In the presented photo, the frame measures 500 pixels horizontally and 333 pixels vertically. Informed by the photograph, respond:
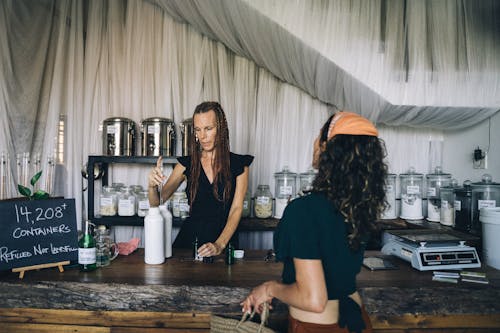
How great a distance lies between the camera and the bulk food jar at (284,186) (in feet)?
9.37

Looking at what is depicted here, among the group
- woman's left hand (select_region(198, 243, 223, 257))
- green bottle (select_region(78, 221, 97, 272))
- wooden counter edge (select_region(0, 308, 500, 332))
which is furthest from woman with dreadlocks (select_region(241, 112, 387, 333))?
green bottle (select_region(78, 221, 97, 272))

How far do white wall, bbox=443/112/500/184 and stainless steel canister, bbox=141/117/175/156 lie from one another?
2122 millimetres

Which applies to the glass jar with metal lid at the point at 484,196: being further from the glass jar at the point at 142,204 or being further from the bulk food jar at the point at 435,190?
the glass jar at the point at 142,204

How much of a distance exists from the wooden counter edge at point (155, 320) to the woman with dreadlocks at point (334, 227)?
452 mm

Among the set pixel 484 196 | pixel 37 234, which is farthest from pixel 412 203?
pixel 37 234

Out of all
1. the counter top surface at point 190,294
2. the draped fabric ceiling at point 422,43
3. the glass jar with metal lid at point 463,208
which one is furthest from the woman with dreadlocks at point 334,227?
the glass jar with metal lid at point 463,208

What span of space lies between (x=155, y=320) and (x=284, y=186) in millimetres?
1727

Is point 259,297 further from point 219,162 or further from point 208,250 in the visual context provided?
point 219,162

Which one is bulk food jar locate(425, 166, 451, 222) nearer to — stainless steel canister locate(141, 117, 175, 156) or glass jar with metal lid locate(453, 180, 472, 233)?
glass jar with metal lid locate(453, 180, 472, 233)

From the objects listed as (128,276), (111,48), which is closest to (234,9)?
(111,48)

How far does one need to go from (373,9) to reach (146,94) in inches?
74.1

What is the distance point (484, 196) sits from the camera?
6.95ft

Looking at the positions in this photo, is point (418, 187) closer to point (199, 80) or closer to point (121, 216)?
point (199, 80)

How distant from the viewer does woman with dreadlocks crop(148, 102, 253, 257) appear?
2016mm
